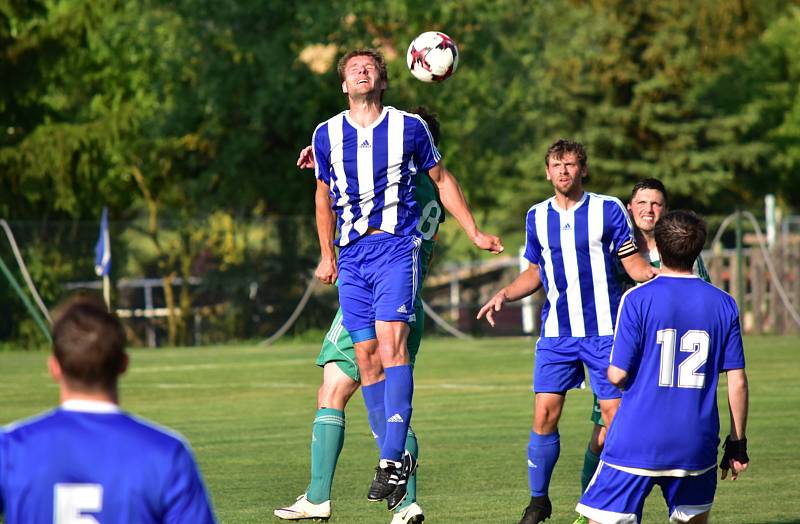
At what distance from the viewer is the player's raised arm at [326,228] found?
8359mm

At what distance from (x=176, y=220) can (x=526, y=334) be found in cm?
764

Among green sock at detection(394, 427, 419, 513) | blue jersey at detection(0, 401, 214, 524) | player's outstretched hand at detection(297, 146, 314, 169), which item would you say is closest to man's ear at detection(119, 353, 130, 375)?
blue jersey at detection(0, 401, 214, 524)

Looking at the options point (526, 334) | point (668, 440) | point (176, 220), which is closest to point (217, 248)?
point (176, 220)

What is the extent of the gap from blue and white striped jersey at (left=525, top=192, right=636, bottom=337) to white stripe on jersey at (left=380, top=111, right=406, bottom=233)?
0.90 metres

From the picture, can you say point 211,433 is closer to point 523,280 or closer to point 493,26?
point 523,280

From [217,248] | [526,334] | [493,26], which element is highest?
[493,26]

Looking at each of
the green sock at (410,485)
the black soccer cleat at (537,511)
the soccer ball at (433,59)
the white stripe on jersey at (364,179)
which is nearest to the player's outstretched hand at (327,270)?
the white stripe on jersey at (364,179)

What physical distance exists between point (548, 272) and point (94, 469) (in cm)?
514

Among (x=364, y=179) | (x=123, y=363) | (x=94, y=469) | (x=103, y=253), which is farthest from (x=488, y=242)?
(x=103, y=253)

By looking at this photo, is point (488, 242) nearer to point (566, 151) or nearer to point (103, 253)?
point (566, 151)

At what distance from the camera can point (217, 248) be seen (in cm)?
3167

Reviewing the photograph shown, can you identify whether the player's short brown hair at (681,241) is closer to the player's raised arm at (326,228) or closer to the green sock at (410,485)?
the green sock at (410,485)

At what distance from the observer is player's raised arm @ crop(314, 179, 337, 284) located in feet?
27.4

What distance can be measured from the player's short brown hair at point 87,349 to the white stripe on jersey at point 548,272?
194 inches
